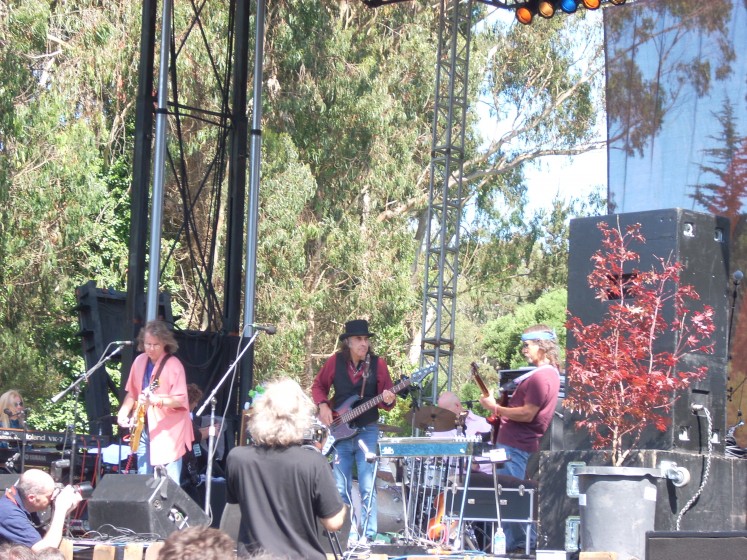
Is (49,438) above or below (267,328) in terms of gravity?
below

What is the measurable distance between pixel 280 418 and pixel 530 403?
2.90 metres

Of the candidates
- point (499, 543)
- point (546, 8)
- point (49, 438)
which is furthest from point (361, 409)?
point (546, 8)

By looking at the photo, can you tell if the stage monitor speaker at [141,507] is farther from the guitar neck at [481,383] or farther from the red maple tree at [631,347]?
the red maple tree at [631,347]

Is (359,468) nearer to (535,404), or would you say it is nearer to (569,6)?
(535,404)

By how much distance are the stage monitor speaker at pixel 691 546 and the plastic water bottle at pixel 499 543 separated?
2508mm

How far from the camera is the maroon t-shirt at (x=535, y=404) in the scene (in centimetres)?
679

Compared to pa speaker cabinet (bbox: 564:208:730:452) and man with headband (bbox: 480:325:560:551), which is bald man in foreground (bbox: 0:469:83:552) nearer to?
man with headband (bbox: 480:325:560:551)

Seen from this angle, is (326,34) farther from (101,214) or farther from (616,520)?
(616,520)

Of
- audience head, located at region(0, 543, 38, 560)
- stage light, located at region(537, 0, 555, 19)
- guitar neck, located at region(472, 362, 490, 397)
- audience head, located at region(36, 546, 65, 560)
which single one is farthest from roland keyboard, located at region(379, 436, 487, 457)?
stage light, located at region(537, 0, 555, 19)

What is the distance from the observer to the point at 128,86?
16406 millimetres

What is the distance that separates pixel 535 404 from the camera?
6.80m

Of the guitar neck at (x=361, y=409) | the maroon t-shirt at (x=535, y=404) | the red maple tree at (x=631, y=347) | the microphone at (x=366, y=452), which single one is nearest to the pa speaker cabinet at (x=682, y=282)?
the red maple tree at (x=631, y=347)

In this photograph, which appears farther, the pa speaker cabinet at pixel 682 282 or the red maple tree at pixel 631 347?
the pa speaker cabinet at pixel 682 282

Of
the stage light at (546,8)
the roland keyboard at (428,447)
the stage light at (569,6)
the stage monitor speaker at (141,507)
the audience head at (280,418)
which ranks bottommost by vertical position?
the stage monitor speaker at (141,507)
